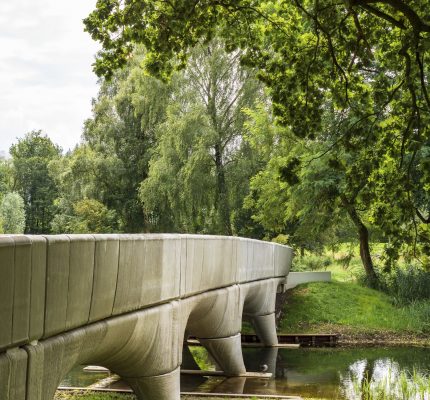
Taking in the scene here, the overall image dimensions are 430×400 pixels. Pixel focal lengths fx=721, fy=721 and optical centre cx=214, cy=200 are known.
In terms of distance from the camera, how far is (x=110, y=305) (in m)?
7.68

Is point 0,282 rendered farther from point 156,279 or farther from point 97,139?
point 97,139

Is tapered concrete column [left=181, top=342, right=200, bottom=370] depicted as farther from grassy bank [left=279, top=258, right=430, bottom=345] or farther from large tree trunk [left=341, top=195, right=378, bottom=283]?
large tree trunk [left=341, top=195, right=378, bottom=283]

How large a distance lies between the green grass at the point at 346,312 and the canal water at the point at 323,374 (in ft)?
8.59

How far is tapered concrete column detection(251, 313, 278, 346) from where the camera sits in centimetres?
2000

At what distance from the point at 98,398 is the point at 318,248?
21532 millimetres

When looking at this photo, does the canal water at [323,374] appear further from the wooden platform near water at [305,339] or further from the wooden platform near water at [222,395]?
the wooden platform near water at [305,339]

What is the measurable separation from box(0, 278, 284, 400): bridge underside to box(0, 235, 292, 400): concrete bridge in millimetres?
13

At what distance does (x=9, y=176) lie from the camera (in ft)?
211

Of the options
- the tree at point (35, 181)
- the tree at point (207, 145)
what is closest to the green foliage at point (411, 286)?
the tree at point (207, 145)

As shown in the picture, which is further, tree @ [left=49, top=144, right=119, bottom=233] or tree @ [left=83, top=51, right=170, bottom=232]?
tree @ [left=49, top=144, right=119, bottom=233]

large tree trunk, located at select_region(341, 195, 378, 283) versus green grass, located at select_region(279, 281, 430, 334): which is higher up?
large tree trunk, located at select_region(341, 195, 378, 283)

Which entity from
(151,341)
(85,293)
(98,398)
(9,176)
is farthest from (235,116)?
(9,176)

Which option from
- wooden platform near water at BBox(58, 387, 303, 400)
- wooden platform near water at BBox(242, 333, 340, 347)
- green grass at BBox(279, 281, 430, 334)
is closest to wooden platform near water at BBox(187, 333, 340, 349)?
wooden platform near water at BBox(242, 333, 340, 347)

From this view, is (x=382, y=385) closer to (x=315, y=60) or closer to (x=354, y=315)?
(x=315, y=60)
